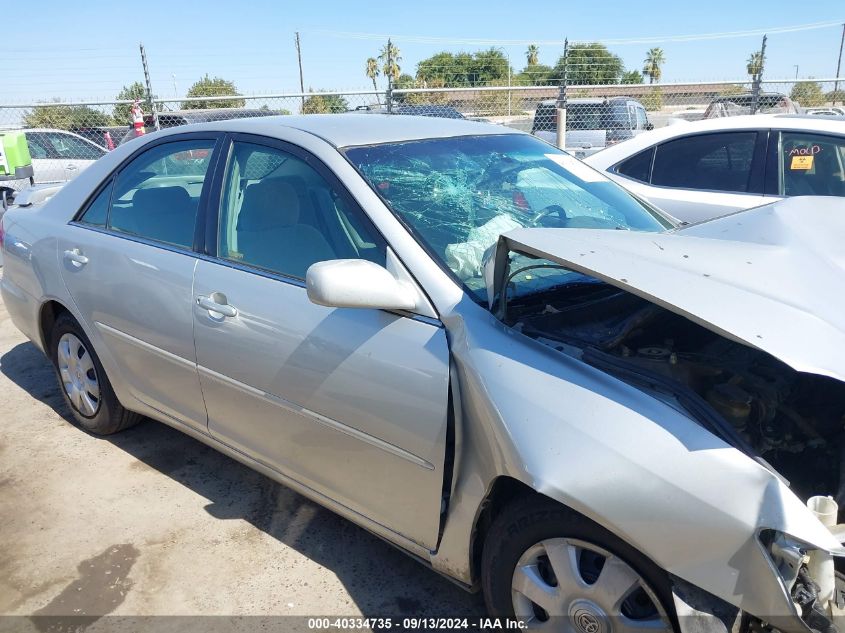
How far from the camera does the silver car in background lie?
1531 millimetres

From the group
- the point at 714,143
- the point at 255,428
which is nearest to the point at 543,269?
the point at 255,428

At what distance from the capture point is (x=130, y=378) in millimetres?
3117

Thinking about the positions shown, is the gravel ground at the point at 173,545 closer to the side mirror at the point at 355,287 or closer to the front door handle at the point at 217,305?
the front door handle at the point at 217,305

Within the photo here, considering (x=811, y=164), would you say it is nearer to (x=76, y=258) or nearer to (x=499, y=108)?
(x=76, y=258)

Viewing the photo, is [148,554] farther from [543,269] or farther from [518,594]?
[543,269]

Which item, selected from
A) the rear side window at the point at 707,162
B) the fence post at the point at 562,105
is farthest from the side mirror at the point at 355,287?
the fence post at the point at 562,105

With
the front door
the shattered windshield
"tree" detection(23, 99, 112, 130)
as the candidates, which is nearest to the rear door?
the front door

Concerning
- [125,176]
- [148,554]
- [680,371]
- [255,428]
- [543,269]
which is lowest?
[148,554]

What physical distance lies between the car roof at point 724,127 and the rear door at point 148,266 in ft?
11.7

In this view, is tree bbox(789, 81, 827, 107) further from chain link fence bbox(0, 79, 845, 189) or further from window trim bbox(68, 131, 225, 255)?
window trim bbox(68, 131, 225, 255)

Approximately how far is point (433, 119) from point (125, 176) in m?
1.53

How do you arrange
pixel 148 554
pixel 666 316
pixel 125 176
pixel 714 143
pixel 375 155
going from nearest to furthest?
pixel 666 316
pixel 375 155
pixel 148 554
pixel 125 176
pixel 714 143

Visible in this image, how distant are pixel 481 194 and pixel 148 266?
4.71ft

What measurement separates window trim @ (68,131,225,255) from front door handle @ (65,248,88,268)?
0.13m
